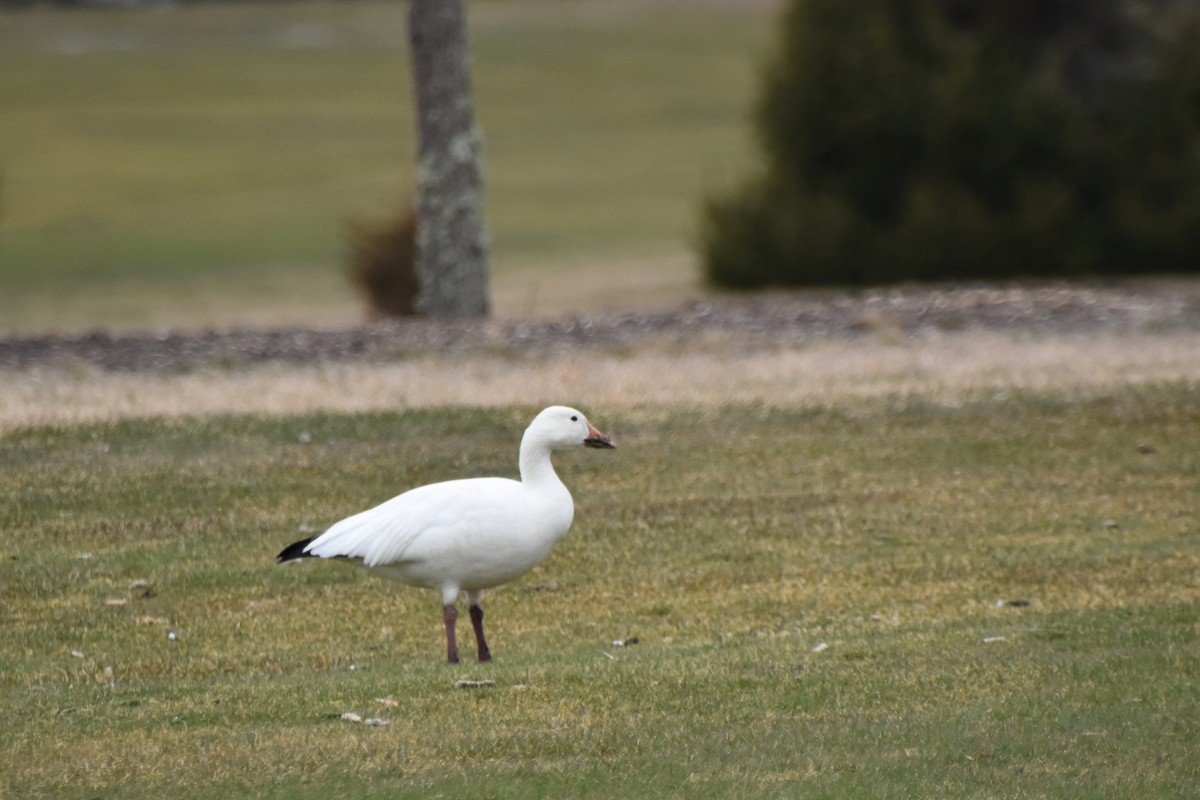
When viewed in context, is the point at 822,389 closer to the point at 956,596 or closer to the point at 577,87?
the point at 956,596

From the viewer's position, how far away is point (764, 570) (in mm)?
10000

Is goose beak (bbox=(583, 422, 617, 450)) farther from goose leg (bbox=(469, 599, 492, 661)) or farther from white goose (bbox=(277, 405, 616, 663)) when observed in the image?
goose leg (bbox=(469, 599, 492, 661))

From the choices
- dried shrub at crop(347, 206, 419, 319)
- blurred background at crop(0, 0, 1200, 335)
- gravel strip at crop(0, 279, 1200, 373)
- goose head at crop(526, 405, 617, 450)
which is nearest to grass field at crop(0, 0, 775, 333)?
blurred background at crop(0, 0, 1200, 335)

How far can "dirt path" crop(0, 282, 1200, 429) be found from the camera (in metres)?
14.4

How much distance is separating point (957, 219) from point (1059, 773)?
Result: 17831 mm

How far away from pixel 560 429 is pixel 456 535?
77 centimetres

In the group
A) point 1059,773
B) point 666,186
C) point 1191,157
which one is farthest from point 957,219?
point 666,186

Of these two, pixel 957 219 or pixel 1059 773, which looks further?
pixel 957 219

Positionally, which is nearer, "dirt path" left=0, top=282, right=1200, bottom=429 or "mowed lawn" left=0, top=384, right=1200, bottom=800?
"mowed lawn" left=0, top=384, right=1200, bottom=800

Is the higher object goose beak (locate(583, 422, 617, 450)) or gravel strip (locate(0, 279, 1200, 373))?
goose beak (locate(583, 422, 617, 450))

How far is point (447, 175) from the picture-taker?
63.1 ft

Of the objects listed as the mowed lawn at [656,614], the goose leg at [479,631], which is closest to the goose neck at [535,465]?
the goose leg at [479,631]

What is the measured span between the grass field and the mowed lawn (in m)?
12.7

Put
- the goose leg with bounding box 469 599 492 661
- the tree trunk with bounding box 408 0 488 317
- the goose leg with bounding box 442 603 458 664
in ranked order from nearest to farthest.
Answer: the goose leg with bounding box 442 603 458 664 < the goose leg with bounding box 469 599 492 661 < the tree trunk with bounding box 408 0 488 317
